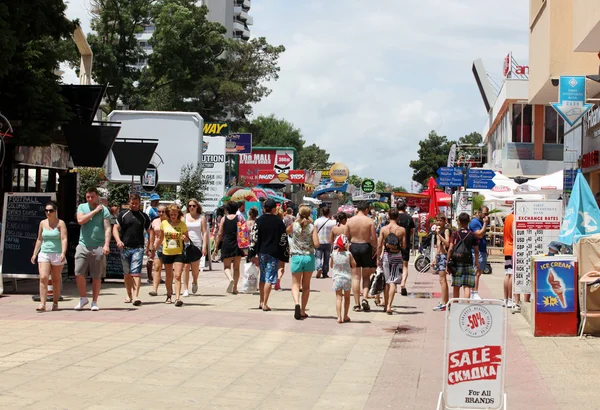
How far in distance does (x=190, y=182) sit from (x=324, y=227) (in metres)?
7.60

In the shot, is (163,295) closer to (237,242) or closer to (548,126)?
→ (237,242)

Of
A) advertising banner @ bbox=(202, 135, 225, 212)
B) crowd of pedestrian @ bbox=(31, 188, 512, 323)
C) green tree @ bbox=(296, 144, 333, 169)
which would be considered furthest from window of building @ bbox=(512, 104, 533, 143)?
green tree @ bbox=(296, 144, 333, 169)

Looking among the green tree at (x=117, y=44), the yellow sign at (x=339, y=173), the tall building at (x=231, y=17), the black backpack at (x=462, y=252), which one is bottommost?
the black backpack at (x=462, y=252)

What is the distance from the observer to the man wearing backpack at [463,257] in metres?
13.3

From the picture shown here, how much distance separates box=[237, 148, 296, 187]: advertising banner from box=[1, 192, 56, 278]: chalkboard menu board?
54746 millimetres

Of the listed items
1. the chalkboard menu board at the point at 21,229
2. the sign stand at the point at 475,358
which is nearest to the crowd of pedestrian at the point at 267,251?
the chalkboard menu board at the point at 21,229

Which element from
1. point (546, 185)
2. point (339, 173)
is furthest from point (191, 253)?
point (339, 173)

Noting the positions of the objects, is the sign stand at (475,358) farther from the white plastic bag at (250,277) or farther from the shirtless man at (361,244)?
the white plastic bag at (250,277)

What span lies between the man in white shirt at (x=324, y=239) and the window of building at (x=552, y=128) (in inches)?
948

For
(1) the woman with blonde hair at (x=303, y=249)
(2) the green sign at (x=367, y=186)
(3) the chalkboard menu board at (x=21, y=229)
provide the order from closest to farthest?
1. (1) the woman with blonde hair at (x=303, y=249)
2. (3) the chalkboard menu board at (x=21, y=229)
3. (2) the green sign at (x=367, y=186)

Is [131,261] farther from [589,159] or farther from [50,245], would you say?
→ [589,159]

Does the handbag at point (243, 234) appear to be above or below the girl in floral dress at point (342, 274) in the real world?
above

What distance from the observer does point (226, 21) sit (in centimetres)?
11244

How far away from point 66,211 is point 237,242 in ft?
18.7
